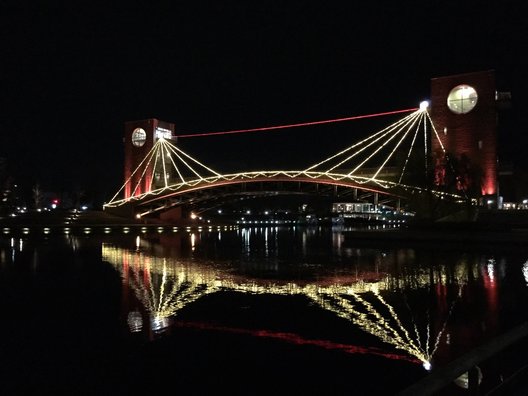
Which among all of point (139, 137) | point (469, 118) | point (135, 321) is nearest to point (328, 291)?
point (135, 321)

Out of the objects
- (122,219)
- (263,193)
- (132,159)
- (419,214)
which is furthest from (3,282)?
(132,159)

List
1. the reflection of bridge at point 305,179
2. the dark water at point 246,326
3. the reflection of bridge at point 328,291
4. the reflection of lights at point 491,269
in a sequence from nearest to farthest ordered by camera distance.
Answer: the dark water at point 246,326
the reflection of bridge at point 328,291
the reflection of lights at point 491,269
the reflection of bridge at point 305,179

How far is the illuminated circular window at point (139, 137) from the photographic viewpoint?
283 ft

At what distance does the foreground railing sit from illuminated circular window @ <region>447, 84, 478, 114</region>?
5080cm

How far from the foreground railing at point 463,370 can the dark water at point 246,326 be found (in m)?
0.74

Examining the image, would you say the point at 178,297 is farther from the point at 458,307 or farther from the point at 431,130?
the point at 431,130

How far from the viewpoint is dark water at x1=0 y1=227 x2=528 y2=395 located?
701 cm

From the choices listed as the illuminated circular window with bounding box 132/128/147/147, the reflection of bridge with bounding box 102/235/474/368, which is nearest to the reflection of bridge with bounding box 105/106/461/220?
the illuminated circular window with bounding box 132/128/147/147

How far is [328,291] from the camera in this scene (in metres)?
14.1

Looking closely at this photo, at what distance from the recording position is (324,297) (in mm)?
13117

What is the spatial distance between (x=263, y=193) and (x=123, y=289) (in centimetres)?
5262

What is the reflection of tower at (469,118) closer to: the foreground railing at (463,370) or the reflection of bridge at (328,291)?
the reflection of bridge at (328,291)

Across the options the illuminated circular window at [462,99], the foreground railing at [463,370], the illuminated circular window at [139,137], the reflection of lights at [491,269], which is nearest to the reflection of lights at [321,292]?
the reflection of lights at [491,269]

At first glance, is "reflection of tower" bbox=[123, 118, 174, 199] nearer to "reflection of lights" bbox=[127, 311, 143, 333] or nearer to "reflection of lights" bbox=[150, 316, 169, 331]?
"reflection of lights" bbox=[127, 311, 143, 333]
